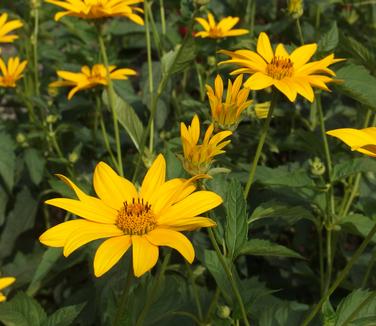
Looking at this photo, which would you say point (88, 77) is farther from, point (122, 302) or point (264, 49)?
point (122, 302)

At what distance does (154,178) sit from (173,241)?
0.72 ft

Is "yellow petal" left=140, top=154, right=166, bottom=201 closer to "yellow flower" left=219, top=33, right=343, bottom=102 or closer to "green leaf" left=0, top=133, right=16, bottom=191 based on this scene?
"yellow flower" left=219, top=33, right=343, bottom=102

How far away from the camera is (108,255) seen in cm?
89

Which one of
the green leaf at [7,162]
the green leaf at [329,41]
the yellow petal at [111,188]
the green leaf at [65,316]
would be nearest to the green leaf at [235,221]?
the yellow petal at [111,188]

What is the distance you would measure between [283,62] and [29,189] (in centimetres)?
110

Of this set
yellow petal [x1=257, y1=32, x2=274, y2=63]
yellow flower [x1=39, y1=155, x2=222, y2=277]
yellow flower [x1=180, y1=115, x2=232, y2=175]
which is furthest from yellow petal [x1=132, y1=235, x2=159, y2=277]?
yellow petal [x1=257, y1=32, x2=274, y2=63]

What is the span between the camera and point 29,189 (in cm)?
205

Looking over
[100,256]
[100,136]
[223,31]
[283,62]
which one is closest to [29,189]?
[100,136]

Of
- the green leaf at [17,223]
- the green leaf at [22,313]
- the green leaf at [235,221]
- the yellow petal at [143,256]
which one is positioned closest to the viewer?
the yellow petal at [143,256]

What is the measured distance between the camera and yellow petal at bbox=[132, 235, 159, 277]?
2.75ft

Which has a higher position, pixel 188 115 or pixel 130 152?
pixel 188 115

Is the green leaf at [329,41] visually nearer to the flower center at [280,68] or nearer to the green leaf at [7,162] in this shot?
the flower center at [280,68]

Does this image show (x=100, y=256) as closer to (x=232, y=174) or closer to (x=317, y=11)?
(x=232, y=174)

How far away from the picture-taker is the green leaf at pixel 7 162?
174 cm
